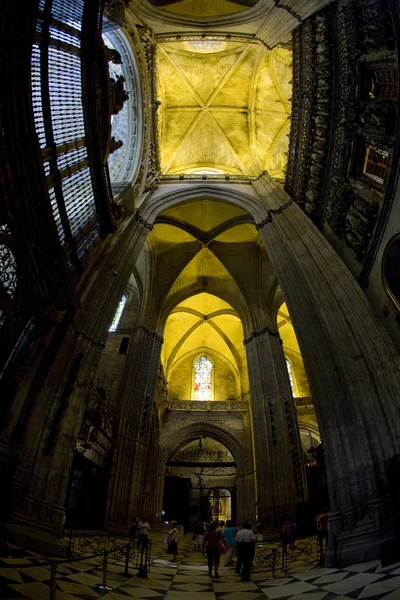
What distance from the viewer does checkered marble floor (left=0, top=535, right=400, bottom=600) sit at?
3781mm

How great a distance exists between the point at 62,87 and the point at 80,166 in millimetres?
1509

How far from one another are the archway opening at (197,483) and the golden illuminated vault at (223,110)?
1584 centimetres

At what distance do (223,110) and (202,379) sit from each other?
15929 mm

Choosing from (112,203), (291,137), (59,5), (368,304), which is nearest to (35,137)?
(59,5)

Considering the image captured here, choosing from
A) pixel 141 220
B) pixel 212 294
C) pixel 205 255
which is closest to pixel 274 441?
pixel 141 220

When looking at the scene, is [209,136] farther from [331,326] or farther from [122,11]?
[331,326]

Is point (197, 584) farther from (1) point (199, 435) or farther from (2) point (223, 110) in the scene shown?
(2) point (223, 110)

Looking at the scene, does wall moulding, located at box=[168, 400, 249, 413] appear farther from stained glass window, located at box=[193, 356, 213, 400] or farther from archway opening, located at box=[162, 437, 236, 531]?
archway opening, located at box=[162, 437, 236, 531]

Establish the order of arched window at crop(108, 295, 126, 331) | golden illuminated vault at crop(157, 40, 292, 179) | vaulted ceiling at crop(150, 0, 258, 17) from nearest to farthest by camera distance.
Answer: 1. vaulted ceiling at crop(150, 0, 258, 17)
2. golden illuminated vault at crop(157, 40, 292, 179)
3. arched window at crop(108, 295, 126, 331)

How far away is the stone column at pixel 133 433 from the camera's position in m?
12.2

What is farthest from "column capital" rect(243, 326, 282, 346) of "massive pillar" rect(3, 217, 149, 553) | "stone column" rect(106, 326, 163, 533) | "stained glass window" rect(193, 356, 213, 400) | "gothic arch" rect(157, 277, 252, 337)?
"massive pillar" rect(3, 217, 149, 553)

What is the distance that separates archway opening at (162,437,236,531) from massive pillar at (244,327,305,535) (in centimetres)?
821

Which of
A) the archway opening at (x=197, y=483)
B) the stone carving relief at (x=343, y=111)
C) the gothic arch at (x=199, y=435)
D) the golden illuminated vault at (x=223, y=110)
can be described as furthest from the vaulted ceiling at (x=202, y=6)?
the archway opening at (x=197, y=483)

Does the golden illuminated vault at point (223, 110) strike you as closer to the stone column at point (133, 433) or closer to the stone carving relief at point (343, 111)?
→ the stone carving relief at point (343, 111)
